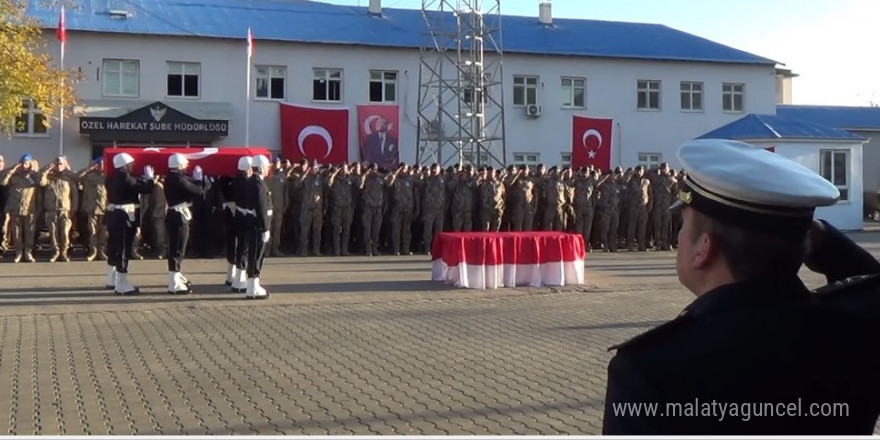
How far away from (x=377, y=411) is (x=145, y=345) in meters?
4.06

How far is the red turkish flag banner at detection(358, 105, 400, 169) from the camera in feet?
120

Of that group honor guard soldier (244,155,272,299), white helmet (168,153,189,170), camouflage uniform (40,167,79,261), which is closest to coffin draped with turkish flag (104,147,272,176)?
white helmet (168,153,189,170)

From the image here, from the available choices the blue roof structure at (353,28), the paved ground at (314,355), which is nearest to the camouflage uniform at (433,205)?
the paved ground at (314,355)

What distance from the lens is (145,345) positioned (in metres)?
10.5

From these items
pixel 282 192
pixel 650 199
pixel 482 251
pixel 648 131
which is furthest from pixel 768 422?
pixel 648 131

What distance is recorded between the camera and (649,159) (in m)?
40.8

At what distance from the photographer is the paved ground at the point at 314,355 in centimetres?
730

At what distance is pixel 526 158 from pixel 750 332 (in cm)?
3750

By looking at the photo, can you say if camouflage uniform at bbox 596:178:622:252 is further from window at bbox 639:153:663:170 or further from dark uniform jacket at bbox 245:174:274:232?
window at bbox 639:153:663:170

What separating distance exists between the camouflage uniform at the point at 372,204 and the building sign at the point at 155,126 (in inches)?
563

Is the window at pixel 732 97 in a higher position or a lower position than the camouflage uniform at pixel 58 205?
higher

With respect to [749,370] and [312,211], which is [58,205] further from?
[749,370]

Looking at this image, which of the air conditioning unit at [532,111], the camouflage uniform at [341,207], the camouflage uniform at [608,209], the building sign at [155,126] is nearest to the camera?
the camouflage uniform at [341,207]

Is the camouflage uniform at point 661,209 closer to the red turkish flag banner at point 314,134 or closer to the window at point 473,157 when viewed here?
the window at point 473,157
